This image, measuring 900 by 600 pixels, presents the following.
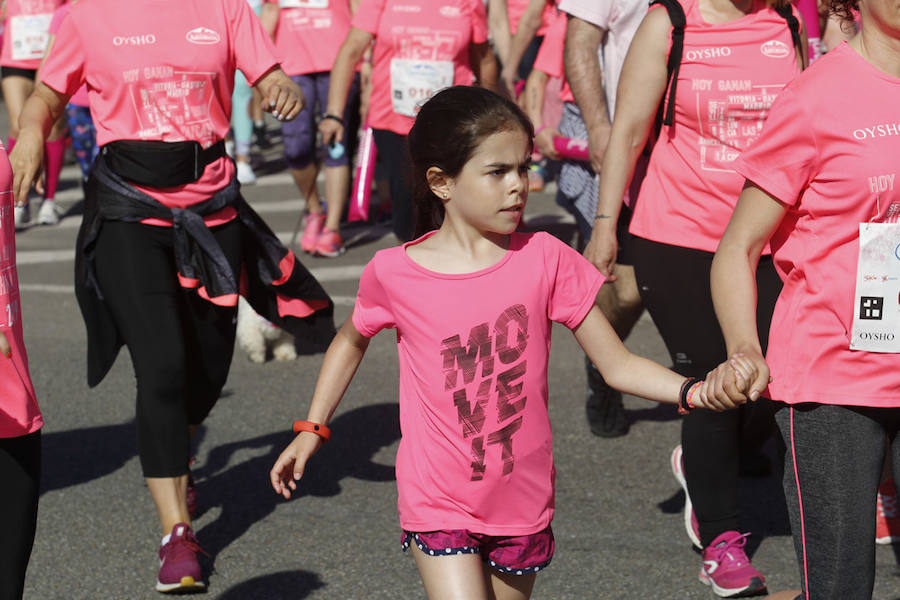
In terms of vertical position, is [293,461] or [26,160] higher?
[26,160]

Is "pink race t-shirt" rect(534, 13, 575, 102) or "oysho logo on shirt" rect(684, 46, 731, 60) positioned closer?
"oysho logo on shirt" rect(684, 46, 731, 60)

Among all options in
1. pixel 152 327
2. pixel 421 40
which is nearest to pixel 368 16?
pixel 421 40

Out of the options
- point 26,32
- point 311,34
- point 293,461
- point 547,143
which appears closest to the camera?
point 293,461

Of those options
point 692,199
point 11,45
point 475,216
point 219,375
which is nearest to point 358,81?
point 11,45

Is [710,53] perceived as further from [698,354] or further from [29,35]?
[29,35]

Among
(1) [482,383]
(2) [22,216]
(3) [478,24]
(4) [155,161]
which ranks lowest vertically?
(2) [22,216]

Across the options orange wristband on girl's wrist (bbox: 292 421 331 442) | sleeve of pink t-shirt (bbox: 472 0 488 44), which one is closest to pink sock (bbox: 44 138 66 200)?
sleeve of pink t-shirt (bbox: 472 0 488 44)

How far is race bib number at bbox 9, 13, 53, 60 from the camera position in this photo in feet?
29.6

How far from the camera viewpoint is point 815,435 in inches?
119

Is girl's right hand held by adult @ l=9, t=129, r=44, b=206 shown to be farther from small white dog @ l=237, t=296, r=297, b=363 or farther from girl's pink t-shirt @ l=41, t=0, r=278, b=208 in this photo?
small white dog @ l=237, t=296, r=297, b=363

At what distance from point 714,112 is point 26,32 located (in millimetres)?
6754

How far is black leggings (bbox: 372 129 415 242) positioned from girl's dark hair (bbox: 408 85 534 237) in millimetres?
3877

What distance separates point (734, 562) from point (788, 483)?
1.17 meters

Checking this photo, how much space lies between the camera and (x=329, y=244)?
913cm
